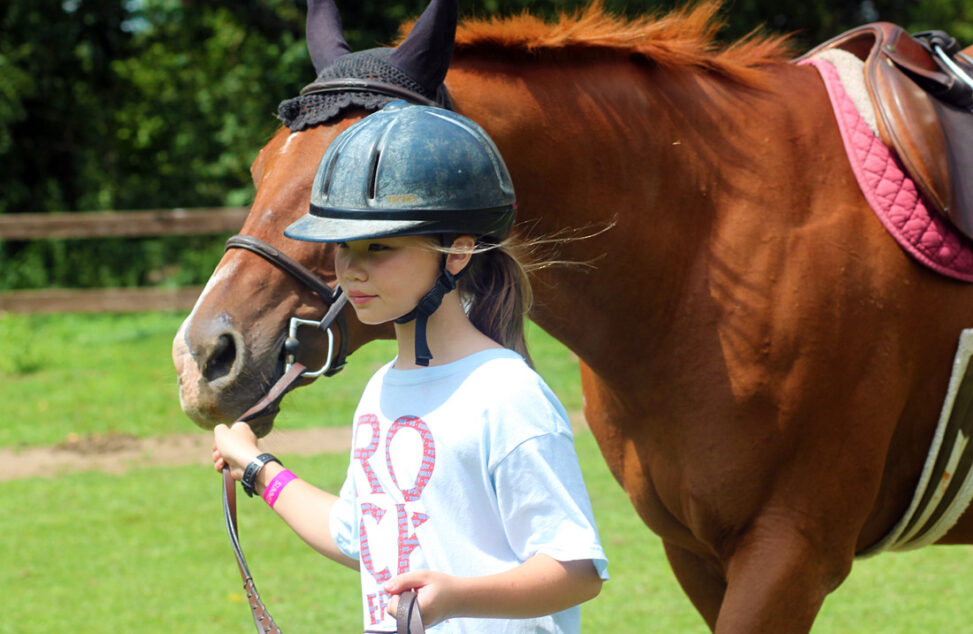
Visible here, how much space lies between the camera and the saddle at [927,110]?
2.64 m

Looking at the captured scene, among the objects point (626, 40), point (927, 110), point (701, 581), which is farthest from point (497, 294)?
point (701, 581)

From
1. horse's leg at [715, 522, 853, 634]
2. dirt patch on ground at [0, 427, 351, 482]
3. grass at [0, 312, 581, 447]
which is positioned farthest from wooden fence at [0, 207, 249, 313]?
horse's leg at [715, 522, 853, 634]

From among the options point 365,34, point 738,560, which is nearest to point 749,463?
point 738,560

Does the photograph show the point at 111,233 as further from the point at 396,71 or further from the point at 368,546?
the point at 368,546

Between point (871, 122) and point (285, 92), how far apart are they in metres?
14.0

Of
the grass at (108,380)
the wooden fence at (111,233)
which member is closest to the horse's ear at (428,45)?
A: the grass at (108,380)

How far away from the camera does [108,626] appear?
462cm

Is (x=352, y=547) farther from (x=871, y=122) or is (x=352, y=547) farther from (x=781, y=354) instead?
(x=871, y=122)

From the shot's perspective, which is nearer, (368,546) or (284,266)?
(368,546)

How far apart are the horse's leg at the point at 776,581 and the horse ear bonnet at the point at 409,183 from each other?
1198mm

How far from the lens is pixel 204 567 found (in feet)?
17.7

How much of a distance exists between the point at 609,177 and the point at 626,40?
413mm

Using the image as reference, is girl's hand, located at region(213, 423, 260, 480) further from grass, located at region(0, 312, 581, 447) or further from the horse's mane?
grass, located at region(0, 312, 581, 447)

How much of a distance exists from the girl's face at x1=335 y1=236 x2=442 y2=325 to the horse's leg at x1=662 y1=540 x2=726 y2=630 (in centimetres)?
169
